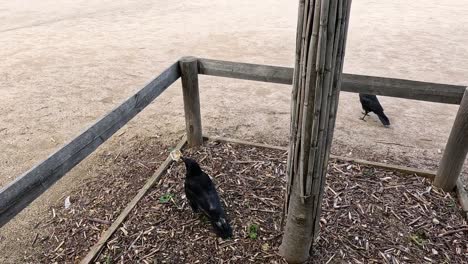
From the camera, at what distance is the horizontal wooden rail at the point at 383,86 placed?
9.60 ft

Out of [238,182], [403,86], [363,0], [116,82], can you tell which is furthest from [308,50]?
[363,0]

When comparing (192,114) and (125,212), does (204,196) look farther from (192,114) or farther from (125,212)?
(192,114)

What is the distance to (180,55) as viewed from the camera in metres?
7.55

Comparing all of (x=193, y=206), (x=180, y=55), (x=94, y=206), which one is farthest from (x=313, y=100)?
(x=180, y=55)

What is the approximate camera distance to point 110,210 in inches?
128

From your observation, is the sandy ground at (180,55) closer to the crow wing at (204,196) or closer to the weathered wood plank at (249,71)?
the weathered wood plank at (249,71)

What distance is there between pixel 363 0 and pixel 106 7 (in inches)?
362

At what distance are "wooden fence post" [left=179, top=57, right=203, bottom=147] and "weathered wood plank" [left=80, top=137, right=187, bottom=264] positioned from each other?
22 centimetres

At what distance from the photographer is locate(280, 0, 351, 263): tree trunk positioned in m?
1.69

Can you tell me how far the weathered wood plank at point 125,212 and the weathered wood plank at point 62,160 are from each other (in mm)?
770

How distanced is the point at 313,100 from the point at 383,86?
4.67 feet

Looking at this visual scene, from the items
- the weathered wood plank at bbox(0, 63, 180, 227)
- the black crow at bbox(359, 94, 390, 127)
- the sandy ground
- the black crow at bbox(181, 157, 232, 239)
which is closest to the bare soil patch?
the black crow at bbox(181, 157, 232, 239)

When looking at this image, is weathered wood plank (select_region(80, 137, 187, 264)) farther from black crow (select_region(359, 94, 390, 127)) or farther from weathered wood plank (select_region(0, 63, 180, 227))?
black crow (select_region(359, 94, 390, 127))

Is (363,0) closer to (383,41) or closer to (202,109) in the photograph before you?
(383,41)
